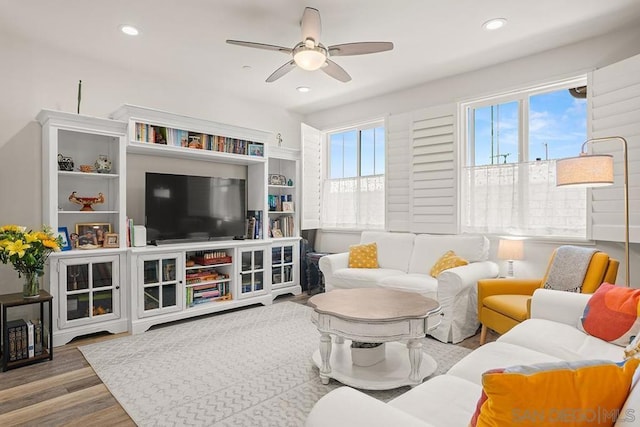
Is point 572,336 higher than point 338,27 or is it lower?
lower

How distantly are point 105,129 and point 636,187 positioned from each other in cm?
471

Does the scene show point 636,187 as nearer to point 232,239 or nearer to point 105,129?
point 232,239

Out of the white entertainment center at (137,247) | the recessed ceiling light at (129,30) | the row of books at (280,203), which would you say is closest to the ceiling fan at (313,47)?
the recessed ceiling light at (129,30)

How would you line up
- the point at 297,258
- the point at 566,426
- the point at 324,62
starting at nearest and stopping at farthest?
the point at 566,426
the point at 324,62
the point at 297,258

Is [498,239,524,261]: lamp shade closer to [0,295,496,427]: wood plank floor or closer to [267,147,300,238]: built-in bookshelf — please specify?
[267,147,300,238]: built-in bookshelf

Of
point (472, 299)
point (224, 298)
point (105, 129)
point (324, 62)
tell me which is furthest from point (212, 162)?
point (472, 299)

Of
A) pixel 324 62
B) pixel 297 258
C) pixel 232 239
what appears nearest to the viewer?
pixel 324 62

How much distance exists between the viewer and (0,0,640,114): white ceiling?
2.75 meters

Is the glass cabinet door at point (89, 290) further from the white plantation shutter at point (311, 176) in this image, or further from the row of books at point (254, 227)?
the white plantation shutter at point (311, 176)

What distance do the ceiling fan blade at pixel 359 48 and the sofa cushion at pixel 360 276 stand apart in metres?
2.25

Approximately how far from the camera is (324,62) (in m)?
2.76

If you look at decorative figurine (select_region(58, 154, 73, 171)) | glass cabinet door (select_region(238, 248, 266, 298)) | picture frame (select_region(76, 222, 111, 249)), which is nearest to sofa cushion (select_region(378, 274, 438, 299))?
glass cabinet door (select_region(238, 248, 266, 298))

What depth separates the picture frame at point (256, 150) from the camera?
4614 millimetres

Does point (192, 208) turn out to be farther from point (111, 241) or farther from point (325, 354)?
point (325, 354)
